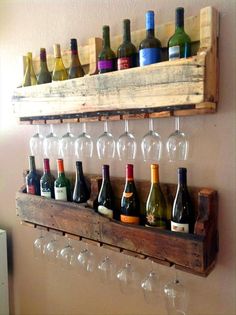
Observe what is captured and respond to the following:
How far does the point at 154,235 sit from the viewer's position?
3.19 feet

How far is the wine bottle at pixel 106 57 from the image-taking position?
107 centimetres

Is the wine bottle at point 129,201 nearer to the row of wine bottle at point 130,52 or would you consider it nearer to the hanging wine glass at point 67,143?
the hanging wine glass at point 67,143

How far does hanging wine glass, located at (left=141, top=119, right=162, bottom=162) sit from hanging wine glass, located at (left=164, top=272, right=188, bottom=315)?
479 mm

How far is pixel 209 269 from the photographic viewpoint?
3.05 feet

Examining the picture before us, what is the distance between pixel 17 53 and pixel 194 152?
114 cm

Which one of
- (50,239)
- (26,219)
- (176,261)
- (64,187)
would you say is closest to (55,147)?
(64,187)

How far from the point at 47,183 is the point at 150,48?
0.81m

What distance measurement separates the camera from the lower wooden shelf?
0.90 metres

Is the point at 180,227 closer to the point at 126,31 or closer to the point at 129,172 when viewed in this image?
the point at 129,172

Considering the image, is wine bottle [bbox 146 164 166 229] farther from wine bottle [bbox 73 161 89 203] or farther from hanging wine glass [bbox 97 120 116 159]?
wine bottle [bbox 73 161 89 203]

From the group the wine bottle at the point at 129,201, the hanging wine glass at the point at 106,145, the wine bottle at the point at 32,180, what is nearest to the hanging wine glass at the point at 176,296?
the wine bottle at the point at 129,201

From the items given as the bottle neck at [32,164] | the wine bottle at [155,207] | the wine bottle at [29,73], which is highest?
the wine bottle at [29,73]

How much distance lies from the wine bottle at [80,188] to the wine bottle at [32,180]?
246 millimetres

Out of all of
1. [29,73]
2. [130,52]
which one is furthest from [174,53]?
[29,73]
